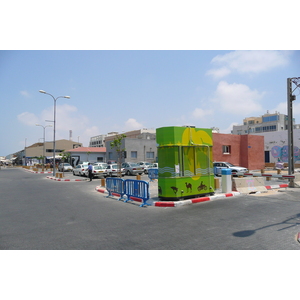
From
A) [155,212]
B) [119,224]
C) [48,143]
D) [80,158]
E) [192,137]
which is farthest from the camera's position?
[48,143]

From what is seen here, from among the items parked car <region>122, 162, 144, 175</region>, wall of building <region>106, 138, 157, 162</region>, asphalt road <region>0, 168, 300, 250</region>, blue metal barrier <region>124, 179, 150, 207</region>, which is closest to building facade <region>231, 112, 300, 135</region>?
wall of building <region>106, 138, 157, 162</region>

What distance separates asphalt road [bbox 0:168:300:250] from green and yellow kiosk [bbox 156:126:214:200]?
0.99m

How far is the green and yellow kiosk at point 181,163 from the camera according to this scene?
11.4 meters

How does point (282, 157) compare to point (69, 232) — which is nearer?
point (69, 232)

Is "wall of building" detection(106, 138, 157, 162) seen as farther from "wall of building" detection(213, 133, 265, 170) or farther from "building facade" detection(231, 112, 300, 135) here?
"building facade" detection(231, 112, 300, 135)

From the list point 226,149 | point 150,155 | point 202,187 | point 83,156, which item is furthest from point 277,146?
point 83,156

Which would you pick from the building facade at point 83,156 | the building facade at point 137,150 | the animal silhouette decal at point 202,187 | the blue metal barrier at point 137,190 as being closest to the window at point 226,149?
the building facade at point 137,150

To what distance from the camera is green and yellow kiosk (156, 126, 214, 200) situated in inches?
448

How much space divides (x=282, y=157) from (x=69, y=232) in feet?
117

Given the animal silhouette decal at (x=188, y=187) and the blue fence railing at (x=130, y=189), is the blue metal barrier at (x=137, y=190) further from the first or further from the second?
the animal silhouette decal at (x=188, y=187)

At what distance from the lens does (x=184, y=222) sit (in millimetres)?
8008

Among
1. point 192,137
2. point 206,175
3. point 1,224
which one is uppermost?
point 192,137

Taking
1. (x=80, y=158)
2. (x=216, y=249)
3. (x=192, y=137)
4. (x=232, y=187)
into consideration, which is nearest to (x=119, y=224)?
(x=216, y=249)

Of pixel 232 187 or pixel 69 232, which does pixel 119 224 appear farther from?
pixel 232 187
